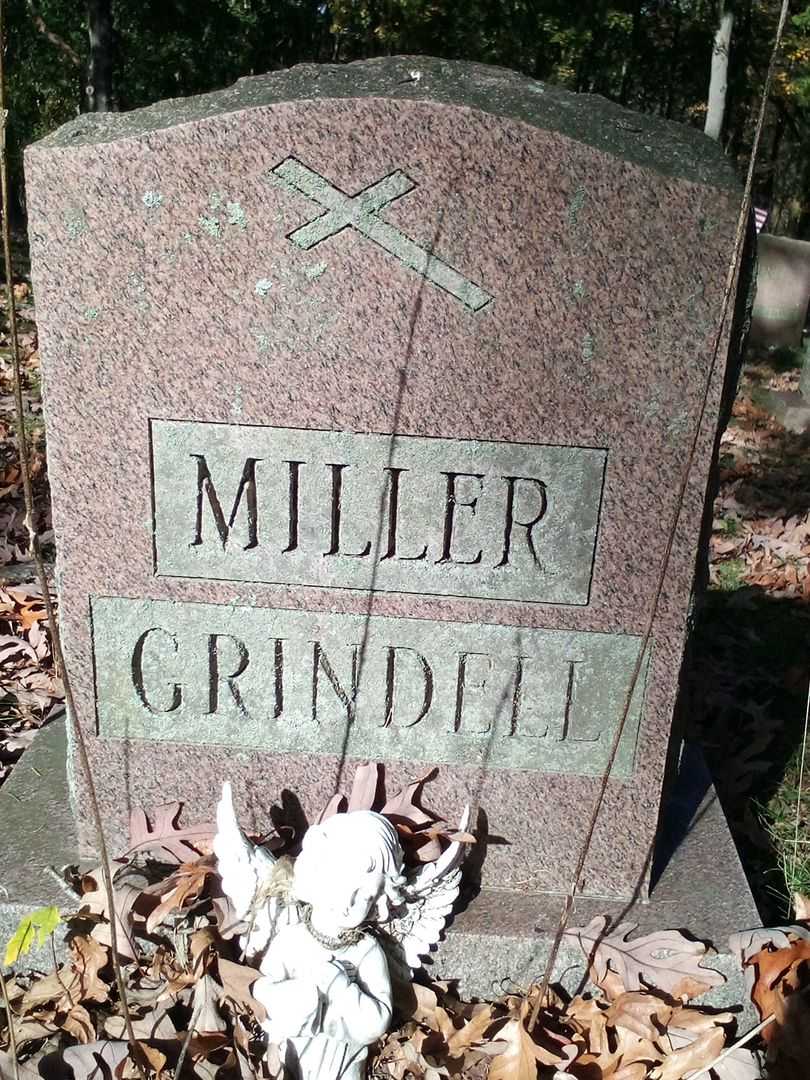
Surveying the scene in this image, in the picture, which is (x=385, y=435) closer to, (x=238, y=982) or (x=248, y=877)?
(x=248, y=877)

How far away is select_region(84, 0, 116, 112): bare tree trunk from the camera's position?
38.8ft

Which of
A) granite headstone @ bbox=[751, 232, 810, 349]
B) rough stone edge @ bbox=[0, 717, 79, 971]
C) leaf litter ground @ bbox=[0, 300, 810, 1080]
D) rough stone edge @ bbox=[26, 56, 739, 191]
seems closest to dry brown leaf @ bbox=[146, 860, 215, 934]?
leaf litter ground @ bbox=[0, 300, 810, 1080]

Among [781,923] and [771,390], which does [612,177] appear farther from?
[771,390]

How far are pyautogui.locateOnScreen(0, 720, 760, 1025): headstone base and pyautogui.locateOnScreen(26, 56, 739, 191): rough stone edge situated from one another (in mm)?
1614

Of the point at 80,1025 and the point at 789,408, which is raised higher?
the point at 789,408

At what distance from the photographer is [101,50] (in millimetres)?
11930

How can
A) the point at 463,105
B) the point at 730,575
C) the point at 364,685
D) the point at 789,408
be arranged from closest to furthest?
the point at 463,105 → the point at 364,685 → the point at 730,575 → the point at 789,408

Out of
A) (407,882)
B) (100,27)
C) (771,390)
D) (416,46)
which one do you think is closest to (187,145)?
(407,882)

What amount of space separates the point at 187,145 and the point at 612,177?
0.82 m

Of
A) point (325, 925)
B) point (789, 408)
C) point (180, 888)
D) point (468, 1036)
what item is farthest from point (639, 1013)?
point (789, 408)

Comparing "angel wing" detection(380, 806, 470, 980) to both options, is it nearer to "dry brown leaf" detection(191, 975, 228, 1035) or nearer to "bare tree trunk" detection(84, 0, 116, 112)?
"dry brown leaf" detection(191, 975, 228, 1035)

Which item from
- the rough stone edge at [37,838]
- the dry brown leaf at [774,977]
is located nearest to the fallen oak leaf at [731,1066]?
the dry brown leaf at [774,977]

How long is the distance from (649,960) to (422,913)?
1.73 ft

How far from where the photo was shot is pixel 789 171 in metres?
29.2
